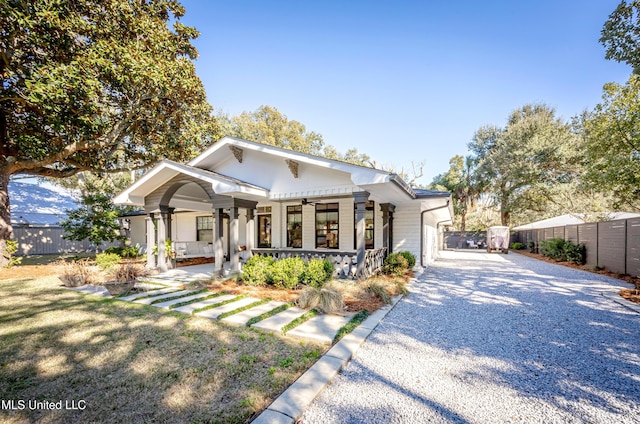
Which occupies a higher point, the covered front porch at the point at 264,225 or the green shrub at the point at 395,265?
the covered front porch at the point at 264,225

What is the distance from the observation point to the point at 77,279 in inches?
297

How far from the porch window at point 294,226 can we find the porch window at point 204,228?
16.2 ft

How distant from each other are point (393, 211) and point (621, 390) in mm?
8125

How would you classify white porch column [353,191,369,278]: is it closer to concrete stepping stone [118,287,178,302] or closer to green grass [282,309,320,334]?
green grass [282,309,320,334]

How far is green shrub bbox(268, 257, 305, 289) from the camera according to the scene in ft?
23.5

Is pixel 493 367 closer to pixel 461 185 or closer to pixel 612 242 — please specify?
pixel 612 242

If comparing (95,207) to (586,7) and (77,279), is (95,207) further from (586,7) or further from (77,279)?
(586,7)

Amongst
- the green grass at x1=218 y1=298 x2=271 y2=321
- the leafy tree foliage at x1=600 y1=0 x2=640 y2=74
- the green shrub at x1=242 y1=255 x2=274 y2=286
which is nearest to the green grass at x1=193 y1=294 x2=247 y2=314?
the green grass at x1=218 y1=298 x2=271 y2=321

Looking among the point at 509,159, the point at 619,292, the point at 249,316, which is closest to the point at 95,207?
the point at 249,316

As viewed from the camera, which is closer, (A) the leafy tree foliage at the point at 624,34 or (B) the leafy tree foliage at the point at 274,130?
(A) the leafy tree foliage at the point at 624,34

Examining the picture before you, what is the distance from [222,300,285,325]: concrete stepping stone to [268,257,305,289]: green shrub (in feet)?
3.66

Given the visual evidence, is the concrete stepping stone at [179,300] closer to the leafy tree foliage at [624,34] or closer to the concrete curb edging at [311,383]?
A: the concrete curb edging at [311,383]

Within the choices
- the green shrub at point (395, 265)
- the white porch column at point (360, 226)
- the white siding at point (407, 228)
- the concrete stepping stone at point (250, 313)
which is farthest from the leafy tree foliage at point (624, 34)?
the concrete stepping stone at point (250, 313)

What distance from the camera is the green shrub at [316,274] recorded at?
7.14 metres
